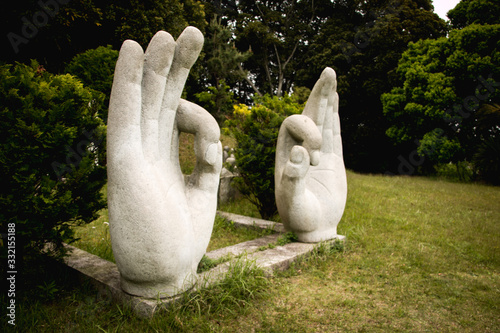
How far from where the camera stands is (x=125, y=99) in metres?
2.27

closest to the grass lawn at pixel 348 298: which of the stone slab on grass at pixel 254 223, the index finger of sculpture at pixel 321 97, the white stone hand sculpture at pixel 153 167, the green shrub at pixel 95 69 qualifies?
the white stone hand sculpture at pixel 153 167

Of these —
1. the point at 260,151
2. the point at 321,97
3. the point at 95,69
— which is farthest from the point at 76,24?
the point at 321,97

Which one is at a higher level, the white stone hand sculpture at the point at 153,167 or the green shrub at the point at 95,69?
the green shrub at the point at 95,69

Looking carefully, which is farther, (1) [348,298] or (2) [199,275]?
(1) [348,298]

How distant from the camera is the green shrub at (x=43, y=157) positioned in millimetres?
2389

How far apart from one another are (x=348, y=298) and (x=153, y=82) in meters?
2.24

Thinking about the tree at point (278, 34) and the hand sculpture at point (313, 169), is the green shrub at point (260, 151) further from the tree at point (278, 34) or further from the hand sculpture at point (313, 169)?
the tree at point (278, 34)

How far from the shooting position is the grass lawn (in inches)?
93.3

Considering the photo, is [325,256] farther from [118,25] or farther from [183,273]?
[118,25]

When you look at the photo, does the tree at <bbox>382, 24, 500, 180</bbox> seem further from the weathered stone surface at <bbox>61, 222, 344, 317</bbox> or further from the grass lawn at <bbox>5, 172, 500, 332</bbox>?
the weathered stone surface at <bbox>61, 222, 344, 317</bbox>

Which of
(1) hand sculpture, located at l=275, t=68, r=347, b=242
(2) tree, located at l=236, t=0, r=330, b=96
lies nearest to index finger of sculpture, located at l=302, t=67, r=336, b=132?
(1) hand sculpture, located at l=275, t=68, r=347, b=242

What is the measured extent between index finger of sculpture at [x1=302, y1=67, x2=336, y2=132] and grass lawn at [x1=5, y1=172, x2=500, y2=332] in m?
1.48

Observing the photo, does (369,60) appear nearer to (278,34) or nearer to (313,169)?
(278,34)

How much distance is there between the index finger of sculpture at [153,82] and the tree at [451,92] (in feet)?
38.2
